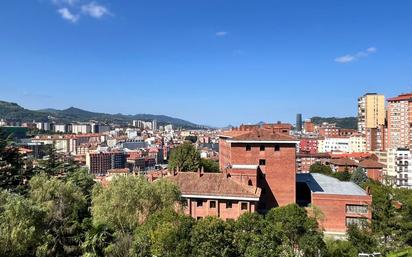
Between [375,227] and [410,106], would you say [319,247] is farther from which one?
[410,106]

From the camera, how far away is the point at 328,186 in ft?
145

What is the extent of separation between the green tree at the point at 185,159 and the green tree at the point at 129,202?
33.4 m

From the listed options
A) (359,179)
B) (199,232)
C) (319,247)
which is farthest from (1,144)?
(359,179)

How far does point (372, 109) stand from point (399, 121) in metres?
34.7

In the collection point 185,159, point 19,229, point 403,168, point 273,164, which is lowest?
point 403,168

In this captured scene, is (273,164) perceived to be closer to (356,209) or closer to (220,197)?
(220,197)

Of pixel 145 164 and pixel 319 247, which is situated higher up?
pixel 319 247

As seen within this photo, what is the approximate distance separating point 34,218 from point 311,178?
37734 mm

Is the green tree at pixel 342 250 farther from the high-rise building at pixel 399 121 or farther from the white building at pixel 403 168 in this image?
the high-rise building at pixel 399 121

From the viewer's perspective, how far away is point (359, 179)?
68.9 metres

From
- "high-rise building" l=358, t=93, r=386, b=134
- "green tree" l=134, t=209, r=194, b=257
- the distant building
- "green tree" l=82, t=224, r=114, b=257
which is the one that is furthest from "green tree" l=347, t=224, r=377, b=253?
the distant building

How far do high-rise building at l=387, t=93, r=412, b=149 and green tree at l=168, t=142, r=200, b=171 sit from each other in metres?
77.4

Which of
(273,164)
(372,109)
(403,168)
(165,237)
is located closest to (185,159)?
(273,164)

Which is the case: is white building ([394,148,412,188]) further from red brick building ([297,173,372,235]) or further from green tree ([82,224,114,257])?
green tree ([82,224,114,257])
